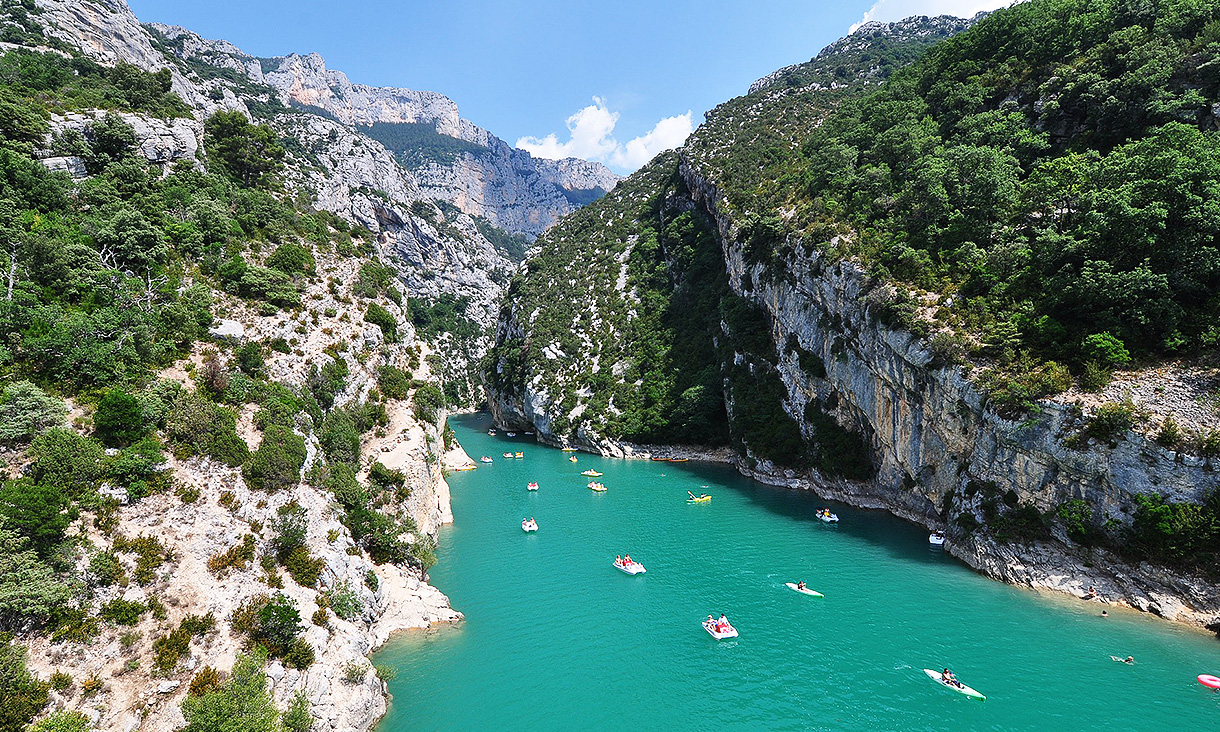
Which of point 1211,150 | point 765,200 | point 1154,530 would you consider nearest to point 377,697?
point 1154,530

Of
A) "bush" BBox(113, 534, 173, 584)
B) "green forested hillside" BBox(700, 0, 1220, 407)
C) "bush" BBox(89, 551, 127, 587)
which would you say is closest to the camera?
"bush" BBox(89, 551, 127, 587)

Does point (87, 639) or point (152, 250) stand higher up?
point (152, 250)

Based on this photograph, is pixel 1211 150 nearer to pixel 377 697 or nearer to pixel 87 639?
→ pixel 377 697

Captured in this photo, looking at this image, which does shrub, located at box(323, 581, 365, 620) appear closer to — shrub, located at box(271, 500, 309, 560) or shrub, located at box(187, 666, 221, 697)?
shrub, located at box(271, 500, 309, 560)

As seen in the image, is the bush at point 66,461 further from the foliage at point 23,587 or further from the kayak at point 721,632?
the kayak at point 721,632

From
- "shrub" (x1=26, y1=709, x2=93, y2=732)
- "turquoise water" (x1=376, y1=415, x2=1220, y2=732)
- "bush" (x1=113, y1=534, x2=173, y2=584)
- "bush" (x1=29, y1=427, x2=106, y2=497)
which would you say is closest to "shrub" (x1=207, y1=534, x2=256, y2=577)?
"bush" (x1=113, y1=534, x2=173, y2=584)

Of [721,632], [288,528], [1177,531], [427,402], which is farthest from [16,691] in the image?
[1177,531]
